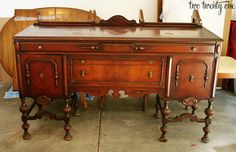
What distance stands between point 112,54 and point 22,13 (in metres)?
1.55

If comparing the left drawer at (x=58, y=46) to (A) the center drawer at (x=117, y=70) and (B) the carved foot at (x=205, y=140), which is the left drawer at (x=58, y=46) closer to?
(A) the center drawer at (x=117, y=70)

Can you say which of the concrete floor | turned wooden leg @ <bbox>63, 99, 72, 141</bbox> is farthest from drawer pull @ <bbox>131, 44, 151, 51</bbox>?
the concrete floor

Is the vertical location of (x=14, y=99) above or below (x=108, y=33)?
below

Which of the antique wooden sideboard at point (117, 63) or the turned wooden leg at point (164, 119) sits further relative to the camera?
the turned wooden leg at point (164, 119)

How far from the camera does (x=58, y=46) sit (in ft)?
7.01

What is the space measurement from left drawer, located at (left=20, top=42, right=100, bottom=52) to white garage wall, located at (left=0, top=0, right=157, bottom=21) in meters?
1.39

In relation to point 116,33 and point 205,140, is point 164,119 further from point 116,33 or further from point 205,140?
point 116,33

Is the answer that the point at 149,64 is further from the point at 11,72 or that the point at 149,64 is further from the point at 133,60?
the point at 11,72

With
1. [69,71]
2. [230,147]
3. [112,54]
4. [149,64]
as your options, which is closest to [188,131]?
[230,147]

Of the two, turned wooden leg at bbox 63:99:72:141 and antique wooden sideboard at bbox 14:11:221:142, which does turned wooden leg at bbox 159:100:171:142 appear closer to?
antique wooden sideboard at bbox 14:11:221:142

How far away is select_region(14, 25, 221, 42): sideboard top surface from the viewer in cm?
211

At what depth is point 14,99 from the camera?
3.19 m

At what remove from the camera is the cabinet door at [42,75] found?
2.17 metres

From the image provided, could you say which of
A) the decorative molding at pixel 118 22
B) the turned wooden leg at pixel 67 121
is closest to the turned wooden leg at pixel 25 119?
the turned wooden leg at pixel 67 121
